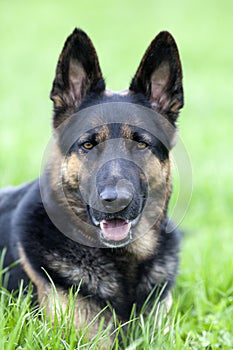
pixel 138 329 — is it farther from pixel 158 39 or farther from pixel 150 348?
pixel 158 39

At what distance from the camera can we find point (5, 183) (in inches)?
254

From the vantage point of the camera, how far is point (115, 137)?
3988 millimetres

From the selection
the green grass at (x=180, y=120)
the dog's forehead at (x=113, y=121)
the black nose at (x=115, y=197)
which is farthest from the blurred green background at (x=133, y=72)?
the black nose at (x=115, y=197)

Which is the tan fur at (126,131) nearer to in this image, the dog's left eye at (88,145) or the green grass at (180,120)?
the dog's left eye at (88,145)

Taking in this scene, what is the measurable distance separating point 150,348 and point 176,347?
16 centimetres

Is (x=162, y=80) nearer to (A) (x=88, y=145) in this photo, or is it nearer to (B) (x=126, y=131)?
(B) (x=126, y=131)

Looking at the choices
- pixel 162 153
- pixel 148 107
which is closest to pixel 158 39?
pixel 148 107

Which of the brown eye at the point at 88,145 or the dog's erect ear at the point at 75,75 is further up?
the dog's erect ear at the point at 75,75

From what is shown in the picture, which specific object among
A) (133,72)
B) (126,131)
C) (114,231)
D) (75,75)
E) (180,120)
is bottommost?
(114,231)

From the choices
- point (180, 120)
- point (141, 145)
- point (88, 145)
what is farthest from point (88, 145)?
point (180, 120)

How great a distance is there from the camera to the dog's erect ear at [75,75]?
4016 mm

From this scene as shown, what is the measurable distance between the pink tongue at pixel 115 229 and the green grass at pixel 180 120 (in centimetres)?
58

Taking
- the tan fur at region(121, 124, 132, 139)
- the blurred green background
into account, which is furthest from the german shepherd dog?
the blurred green background

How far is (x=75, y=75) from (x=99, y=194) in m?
1.03
